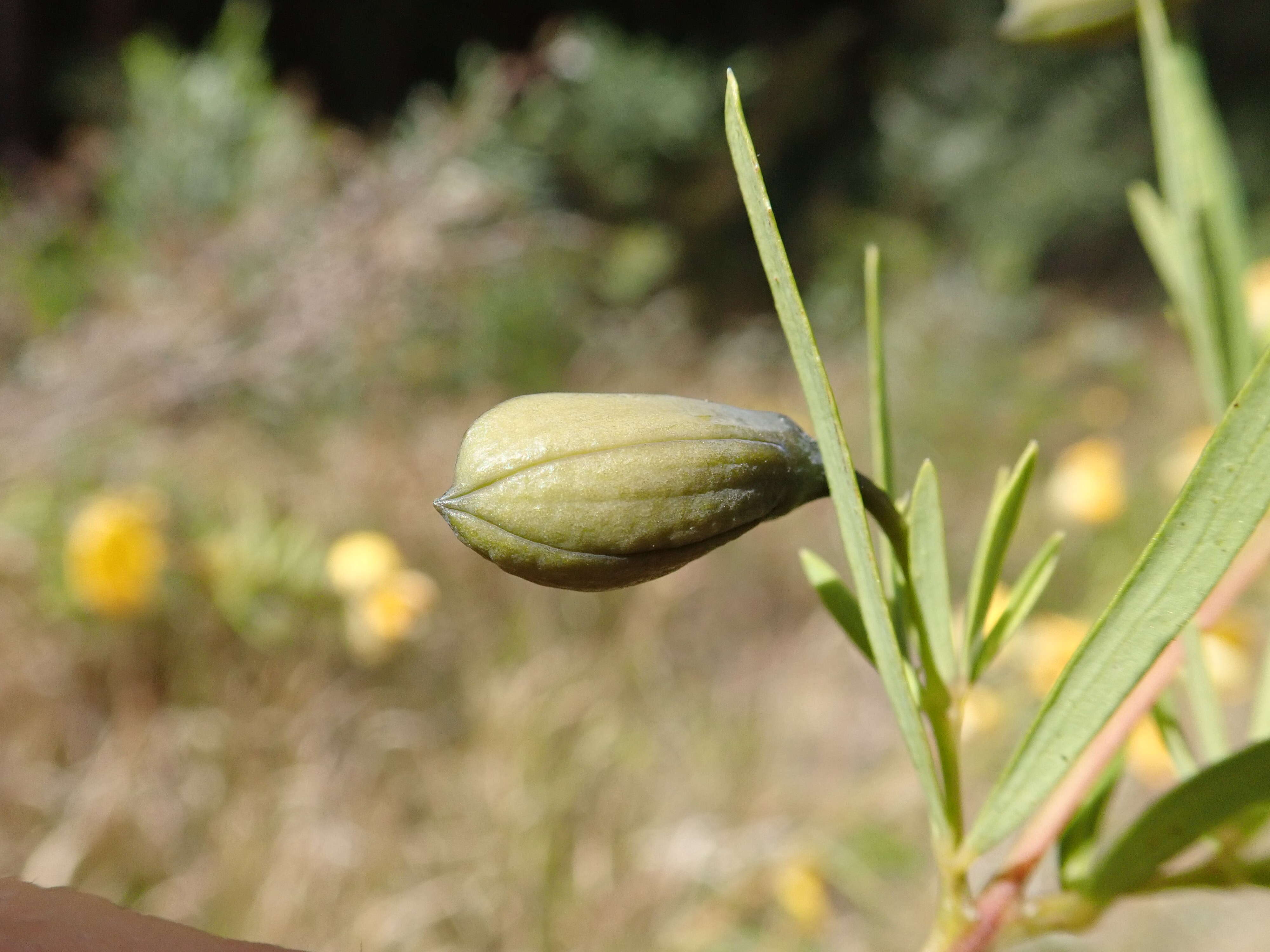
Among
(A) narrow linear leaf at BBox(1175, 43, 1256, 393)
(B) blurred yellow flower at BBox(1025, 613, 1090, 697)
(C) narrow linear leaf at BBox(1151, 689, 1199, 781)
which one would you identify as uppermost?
(A) narrow linear leaf at BBox(1175, 43, 1256, 393)

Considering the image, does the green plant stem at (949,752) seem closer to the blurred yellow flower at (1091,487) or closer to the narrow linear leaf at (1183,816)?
the narrow linear leaf at (1183,816)

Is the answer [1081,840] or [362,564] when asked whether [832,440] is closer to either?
[1081,840]

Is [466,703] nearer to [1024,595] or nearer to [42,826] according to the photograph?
[42,826]

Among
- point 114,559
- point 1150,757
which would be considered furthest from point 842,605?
point 114,559

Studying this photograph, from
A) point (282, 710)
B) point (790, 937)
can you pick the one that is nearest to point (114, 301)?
point (282, 710)

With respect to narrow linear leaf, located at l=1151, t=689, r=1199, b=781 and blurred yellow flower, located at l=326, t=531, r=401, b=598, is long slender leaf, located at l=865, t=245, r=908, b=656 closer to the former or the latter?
narrow linear leaf, located at l=1151, t=689, r=1199, b=781

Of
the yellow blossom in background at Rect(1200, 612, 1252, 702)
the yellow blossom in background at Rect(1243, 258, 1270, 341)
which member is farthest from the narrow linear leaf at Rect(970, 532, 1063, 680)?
the yellow blossom in background at Rect(1243, 258, 1270, 341)

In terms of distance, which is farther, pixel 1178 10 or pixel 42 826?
pixel 42 826

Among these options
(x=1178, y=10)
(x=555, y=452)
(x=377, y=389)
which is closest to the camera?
(x=555, y=452)
